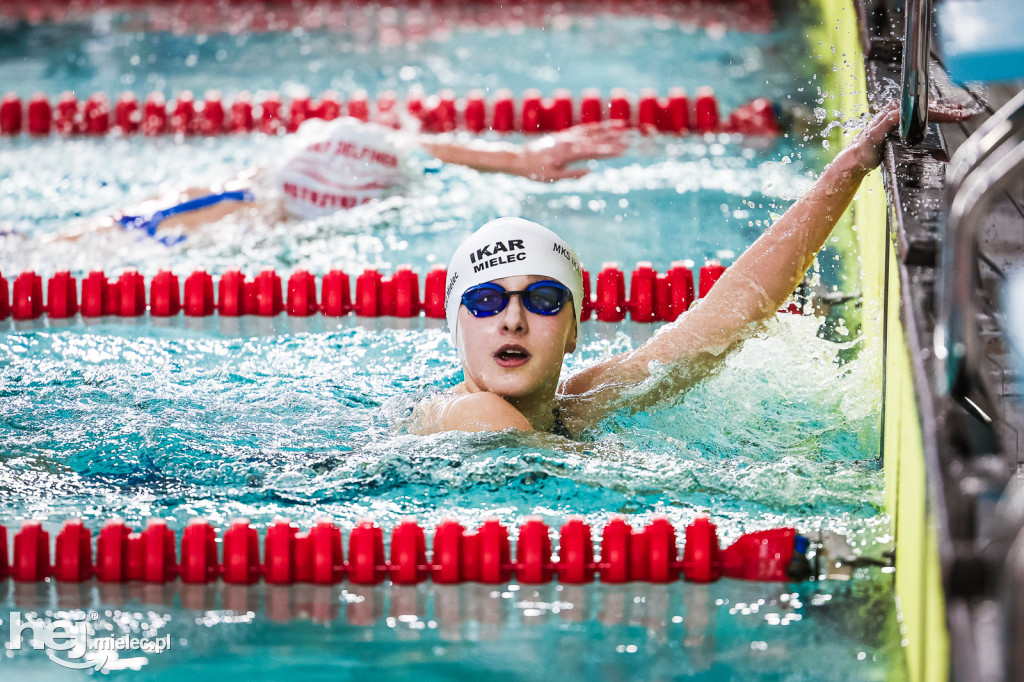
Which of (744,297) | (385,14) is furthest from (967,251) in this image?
(385,14)

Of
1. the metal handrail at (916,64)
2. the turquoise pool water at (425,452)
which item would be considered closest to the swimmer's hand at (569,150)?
the turquoise pool water at (425,452)

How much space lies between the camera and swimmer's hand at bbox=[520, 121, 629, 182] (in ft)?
14.2

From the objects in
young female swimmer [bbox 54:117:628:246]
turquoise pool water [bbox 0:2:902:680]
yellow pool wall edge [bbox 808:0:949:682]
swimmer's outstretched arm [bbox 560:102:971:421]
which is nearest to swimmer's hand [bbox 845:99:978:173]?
swimmer's outstretched arm [bbox 560:102:971:421]

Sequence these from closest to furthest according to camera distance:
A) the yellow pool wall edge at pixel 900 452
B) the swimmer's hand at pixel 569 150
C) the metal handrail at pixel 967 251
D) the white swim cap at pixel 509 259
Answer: the metal handrail at pixel 967 251
the yellow pool wall edge at pixel 900 452
the white swim cap at pixel 509 259
the swimmer's hand at pixel 569 150

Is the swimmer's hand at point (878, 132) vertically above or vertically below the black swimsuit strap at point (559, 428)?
above

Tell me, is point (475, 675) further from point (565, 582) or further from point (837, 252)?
point (837, 252)

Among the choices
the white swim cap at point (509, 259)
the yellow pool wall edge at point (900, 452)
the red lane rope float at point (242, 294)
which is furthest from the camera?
the red lane rope float at point (242, 294)

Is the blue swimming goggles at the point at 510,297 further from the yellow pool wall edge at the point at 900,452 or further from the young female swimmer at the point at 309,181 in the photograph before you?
the young female swimmer at the point at 309,181

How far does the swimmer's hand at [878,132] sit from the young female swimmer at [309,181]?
179 centimetres

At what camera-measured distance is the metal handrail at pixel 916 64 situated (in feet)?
8.54

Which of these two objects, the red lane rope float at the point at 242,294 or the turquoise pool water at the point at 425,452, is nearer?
the turquoise pool water at the point at 425,452

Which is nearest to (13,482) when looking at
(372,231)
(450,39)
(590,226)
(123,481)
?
(123,481)

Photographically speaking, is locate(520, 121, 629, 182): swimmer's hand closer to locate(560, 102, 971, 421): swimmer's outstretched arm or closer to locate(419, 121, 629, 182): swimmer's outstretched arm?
locate(419, 121, 629, 182): swimmer's outstretched arm

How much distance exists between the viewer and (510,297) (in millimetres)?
2785
